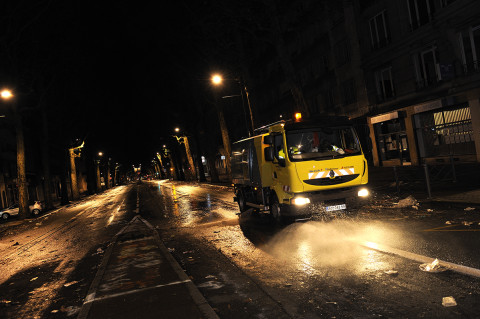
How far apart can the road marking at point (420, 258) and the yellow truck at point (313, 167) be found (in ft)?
8.03

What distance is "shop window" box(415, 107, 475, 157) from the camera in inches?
904

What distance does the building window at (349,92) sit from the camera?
Answer: 106 ft

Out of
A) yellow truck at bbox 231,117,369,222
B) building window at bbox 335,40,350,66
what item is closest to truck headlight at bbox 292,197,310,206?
yellow truck at bbox 231,117,369,222

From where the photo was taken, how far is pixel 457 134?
931 inches

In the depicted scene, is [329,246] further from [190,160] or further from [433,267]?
[190,160]

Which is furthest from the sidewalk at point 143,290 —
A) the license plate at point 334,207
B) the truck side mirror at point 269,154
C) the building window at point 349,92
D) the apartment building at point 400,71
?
the building window at point 349,92

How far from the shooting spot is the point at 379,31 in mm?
28531

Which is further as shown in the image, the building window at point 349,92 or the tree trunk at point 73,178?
the tree trunk at point 73,178

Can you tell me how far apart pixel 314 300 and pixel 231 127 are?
5746cm

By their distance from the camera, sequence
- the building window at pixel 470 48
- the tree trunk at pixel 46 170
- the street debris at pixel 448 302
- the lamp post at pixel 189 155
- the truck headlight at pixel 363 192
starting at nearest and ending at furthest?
the street debris at pixel 448 302 → the truck headlight at pixel 363 192 → the building window at pixel 470 48 → the tree trunk at pixel 46 170 → the lamp post at pixel 189 155

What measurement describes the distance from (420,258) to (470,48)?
64.7ft

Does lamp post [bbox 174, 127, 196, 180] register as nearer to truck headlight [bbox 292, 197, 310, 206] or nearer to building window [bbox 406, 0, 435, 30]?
building window [bbox 406, 0, 435, 30]

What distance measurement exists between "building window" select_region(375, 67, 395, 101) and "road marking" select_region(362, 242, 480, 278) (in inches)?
926

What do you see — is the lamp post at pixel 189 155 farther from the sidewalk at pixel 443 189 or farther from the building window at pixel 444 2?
the sidewalk at pixel 443 189
